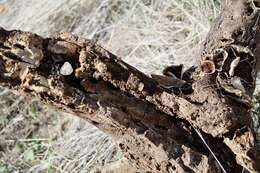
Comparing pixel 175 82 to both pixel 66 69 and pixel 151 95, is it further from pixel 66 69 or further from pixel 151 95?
pixel 66 69

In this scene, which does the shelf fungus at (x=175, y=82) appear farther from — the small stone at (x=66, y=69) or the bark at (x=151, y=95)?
the small stone at (x=66, y=69)

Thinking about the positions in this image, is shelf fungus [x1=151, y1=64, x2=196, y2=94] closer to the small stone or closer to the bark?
the bark

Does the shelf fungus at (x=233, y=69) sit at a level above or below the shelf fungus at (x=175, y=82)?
above

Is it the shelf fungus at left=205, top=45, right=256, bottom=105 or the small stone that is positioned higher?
the shelf fungus at left=205, top=45, right=256, bottom=105

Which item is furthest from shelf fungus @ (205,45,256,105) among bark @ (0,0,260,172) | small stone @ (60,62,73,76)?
small stone @ (60,62,73,76)

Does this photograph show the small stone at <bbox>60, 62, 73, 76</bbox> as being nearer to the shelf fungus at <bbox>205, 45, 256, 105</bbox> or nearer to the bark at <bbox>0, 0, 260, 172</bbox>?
the bark at <bbox>0, 0, 260, 172</bbox>

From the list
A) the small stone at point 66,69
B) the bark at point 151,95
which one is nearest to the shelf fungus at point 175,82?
the bark at point 151,95

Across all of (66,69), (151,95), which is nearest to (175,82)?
(151,95)
